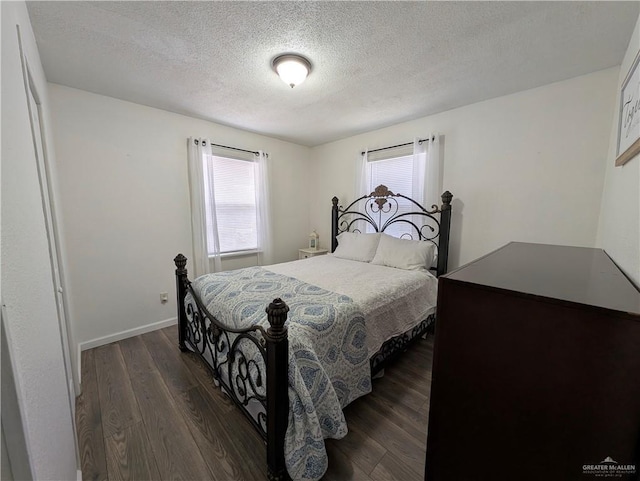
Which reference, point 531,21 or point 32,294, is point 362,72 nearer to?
point 531,21

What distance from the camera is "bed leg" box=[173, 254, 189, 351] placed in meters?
2.27

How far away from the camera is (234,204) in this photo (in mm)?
3398

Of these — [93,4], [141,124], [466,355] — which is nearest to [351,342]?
[466,355]

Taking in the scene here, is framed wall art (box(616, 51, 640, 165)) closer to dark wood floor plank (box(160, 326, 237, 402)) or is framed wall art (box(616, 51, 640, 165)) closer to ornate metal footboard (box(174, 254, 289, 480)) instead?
ornate metal footboard (box(174, 254, 289, 480))

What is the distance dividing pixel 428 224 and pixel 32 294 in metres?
3.14

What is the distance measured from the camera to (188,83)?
2.17 m

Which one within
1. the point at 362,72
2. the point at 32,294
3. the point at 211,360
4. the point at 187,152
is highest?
the point at 362,72

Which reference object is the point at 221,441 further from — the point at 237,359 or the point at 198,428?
the point at 237,359

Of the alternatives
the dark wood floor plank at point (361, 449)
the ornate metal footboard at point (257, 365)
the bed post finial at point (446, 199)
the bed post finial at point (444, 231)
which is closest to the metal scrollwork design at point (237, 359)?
the ornate metal footboard at point (257, 365)

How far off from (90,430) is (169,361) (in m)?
0.70

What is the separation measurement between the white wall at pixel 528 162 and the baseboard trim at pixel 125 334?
11.1ft

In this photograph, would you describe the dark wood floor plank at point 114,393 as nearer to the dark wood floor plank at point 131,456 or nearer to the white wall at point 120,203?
the dark wood floor plank at point 131,456

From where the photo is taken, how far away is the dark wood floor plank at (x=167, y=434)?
4.27 ft

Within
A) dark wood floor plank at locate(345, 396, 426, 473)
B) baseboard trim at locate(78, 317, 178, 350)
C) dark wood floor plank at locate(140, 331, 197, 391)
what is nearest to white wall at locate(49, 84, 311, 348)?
baseboard trim at locate(78, 317, 178, 350)
